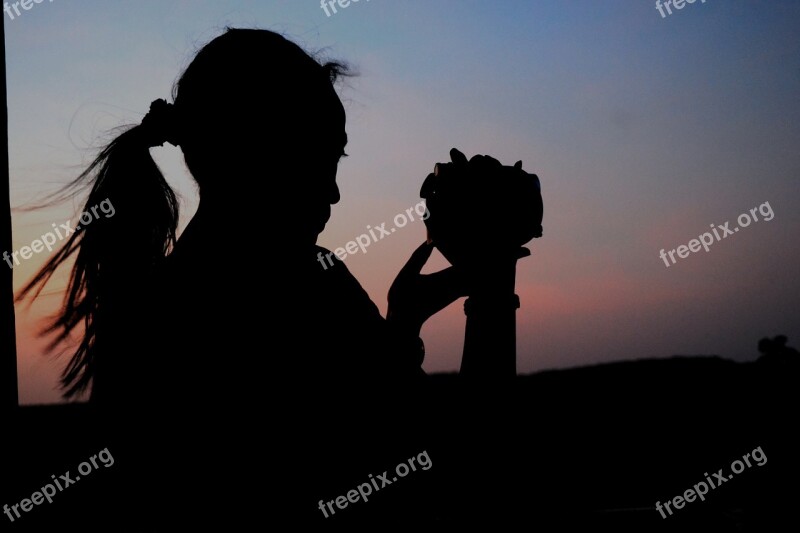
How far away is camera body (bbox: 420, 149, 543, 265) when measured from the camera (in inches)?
40.6

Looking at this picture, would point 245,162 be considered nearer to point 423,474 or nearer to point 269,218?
point 269,218

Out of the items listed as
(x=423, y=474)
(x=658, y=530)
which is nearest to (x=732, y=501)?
(x=658, y=530)

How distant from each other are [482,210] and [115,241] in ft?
1.84

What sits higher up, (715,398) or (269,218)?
(269,218)

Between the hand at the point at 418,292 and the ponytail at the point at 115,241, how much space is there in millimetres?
359

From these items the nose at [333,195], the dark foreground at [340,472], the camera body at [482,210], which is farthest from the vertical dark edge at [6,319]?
the camera body at [482,210]

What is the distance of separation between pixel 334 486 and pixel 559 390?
2.97 metres

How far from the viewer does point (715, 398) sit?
3.53 meters

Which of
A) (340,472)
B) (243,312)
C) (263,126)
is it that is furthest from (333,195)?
(340,472)

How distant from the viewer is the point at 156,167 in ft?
3.96

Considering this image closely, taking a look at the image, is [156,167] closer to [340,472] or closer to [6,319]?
[6,319]

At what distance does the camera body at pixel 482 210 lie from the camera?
3.39ft

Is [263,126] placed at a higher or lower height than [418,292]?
higher

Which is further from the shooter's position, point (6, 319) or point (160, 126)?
point (160, 126)
